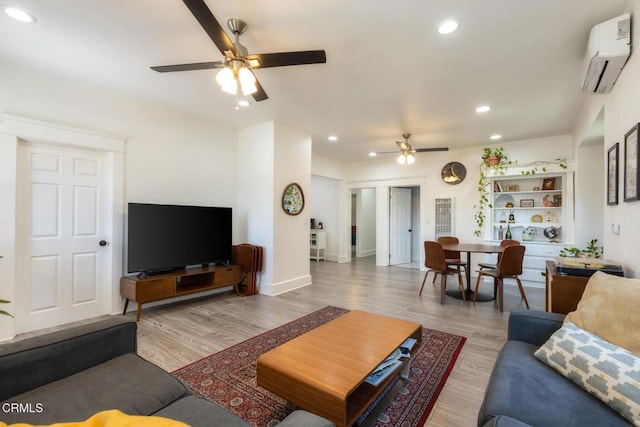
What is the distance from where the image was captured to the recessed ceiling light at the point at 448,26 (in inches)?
83.6

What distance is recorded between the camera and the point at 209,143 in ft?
14.8

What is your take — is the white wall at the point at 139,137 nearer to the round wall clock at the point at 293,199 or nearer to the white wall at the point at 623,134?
the round wall clock at the point at 293,199

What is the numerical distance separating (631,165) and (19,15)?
4439 millimetres

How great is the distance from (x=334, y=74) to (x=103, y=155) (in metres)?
2.91

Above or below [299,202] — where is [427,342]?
below

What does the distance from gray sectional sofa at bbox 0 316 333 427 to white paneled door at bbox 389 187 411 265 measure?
6.28m

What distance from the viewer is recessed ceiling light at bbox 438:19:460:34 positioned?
212cm

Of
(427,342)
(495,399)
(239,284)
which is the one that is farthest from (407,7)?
(239,284)

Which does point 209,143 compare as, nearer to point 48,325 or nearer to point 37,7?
point 37,7

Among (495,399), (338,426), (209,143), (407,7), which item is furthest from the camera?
(209,143)

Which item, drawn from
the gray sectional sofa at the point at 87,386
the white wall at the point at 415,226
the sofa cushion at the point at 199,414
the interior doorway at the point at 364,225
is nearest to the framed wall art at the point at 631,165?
the gray sectional sofa at the point at 87,386

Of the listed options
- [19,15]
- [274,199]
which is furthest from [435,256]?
[19,15]

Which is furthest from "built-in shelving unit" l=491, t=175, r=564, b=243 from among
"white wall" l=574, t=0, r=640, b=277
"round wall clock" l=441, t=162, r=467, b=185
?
"white wall" l=574, t=0, r=640, b=277

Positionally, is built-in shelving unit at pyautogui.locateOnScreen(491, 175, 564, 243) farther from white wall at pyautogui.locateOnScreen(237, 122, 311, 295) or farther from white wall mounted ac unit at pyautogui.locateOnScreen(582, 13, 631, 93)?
white wall at pyautogui.locateOnScreen(237, 122, 311, 295)
